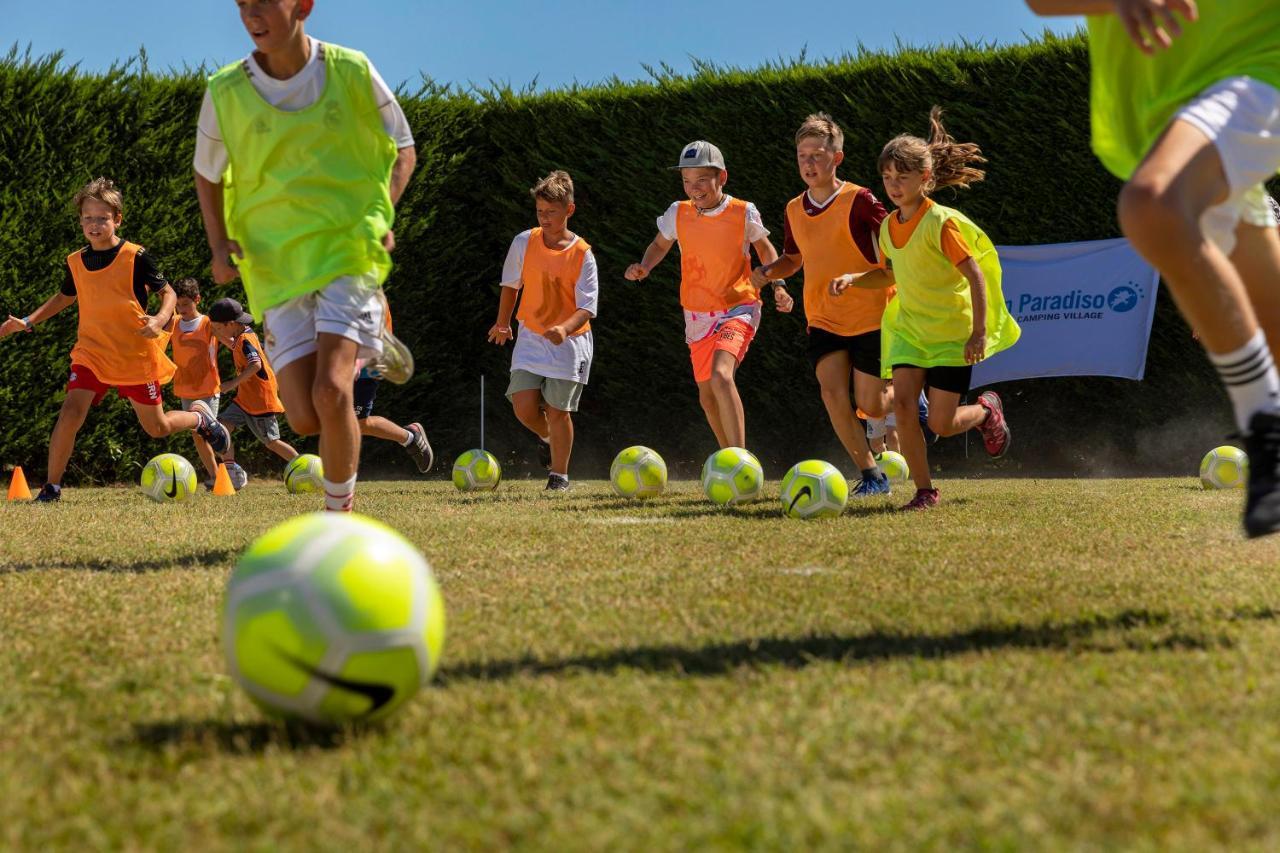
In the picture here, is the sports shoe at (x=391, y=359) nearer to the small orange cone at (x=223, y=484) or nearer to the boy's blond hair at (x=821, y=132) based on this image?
the boy's blond hair at (x=821, y=132)

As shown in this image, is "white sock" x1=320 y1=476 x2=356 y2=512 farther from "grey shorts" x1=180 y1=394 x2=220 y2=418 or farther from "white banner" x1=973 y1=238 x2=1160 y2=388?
"white banner" x1=973 y1=238 x2=1160 y2=388

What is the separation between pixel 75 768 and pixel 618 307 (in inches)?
458

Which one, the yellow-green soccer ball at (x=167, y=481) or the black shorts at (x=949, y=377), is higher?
the black shorts at (x=949, y=377)

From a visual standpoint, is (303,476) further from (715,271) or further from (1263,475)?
(1263,475)

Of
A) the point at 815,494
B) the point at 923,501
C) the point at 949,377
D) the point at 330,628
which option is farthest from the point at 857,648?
the point at 949,377

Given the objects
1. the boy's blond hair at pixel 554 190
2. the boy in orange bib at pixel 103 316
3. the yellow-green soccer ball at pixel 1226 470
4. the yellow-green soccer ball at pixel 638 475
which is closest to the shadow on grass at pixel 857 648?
the yellow-green soccer ball at pixel 638 475

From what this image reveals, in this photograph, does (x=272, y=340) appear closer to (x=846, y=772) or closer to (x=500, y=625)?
(x=500, y=625)

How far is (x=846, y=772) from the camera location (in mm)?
2008

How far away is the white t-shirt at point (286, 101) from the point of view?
15.9ft

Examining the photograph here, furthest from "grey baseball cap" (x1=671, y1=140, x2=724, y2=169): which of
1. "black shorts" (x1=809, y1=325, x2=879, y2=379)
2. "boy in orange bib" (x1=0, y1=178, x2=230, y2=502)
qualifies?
"boy in orange bib" (x1=0, y1=178, x2=230, y2=502)

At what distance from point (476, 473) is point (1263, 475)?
7193mm

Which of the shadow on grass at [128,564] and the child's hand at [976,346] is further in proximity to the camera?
the child's hand at [976,346]

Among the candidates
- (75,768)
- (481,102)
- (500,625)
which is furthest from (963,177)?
Answer: (481,102)

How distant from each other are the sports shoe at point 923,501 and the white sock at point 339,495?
10.5 ft
